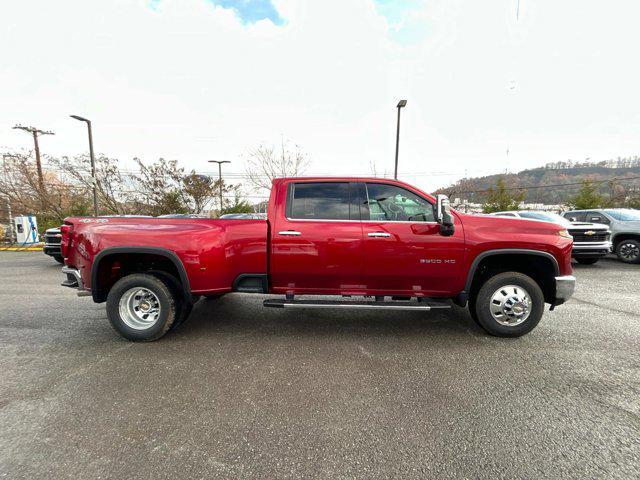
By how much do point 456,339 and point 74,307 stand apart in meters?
5.94

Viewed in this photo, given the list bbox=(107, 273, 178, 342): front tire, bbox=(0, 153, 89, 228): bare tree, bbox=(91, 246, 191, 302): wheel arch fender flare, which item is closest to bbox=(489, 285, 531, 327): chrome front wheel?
bbox=(91, 246, 191, 302): wheel arch fender flare

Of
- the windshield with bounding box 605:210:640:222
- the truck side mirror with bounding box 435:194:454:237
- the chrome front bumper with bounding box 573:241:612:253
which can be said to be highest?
the truck side mirror with bounding box 435:194:454:237

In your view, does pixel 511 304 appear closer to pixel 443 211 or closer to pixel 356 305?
pixel 443 211

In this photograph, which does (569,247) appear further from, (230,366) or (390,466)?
(230,366)

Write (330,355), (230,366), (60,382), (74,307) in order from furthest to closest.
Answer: (74,307)
(330,355)
(230,366)
(60,382)

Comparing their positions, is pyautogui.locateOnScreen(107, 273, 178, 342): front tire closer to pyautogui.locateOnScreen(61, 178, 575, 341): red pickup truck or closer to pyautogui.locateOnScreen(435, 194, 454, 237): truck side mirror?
pyautogui.locateOnScreen(61, 178, 575, 341): red pickup truck

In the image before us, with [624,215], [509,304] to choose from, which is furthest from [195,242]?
[624,215]

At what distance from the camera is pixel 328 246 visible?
3.62 meters

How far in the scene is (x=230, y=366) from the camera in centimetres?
308

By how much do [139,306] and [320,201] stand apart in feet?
8.42

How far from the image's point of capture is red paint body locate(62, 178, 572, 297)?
356 cm

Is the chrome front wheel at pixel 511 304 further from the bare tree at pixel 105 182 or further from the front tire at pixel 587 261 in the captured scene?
the bare tree at pixel 105 182

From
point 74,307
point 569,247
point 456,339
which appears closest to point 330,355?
point 456,339

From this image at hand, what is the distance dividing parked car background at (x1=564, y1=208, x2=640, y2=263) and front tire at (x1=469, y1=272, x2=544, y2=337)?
29.5 ft
